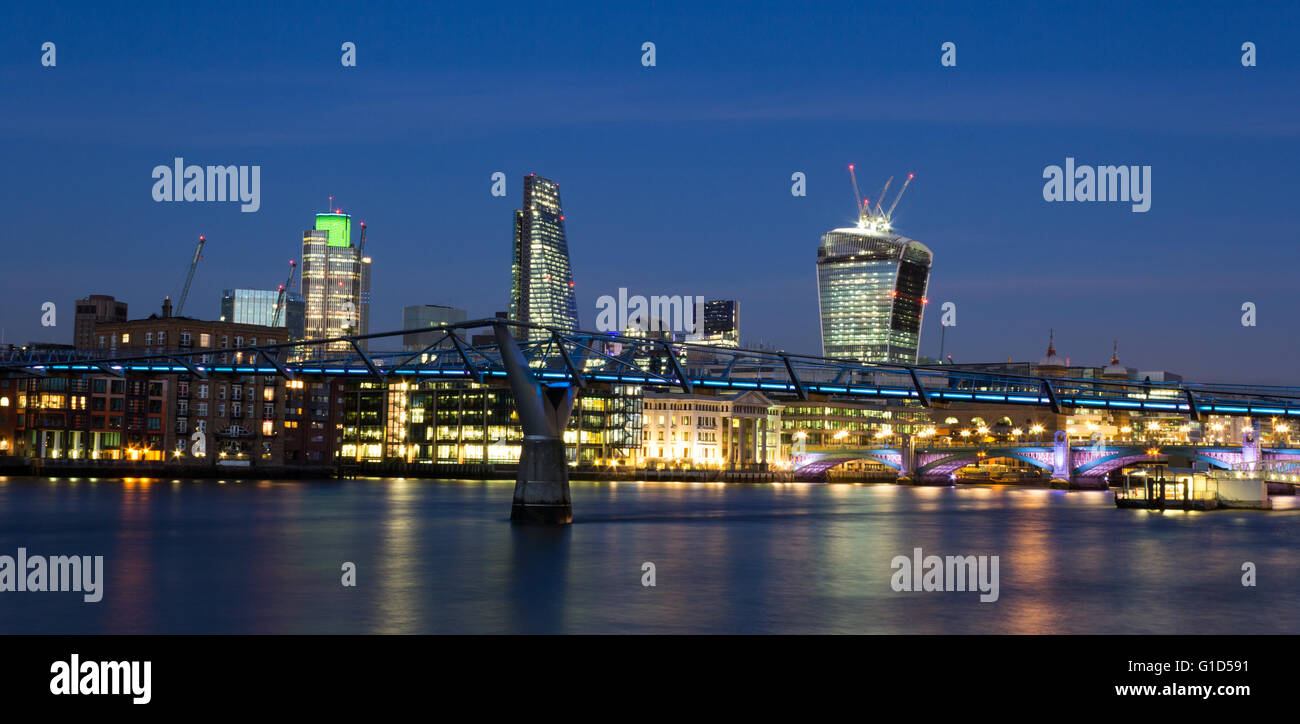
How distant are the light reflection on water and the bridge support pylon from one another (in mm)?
1939

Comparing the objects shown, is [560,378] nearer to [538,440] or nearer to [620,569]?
[538,440]

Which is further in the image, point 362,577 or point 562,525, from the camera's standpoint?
point 562,525

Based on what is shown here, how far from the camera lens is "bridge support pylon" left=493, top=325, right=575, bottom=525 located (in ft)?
241

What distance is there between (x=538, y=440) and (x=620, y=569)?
16729mm

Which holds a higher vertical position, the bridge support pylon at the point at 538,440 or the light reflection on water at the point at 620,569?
the bridge support pylon at the point at 538,440

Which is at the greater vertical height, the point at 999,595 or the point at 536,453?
the point at 536,453

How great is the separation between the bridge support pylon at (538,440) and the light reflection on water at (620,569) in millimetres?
1939

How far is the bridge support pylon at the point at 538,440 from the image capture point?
73312 mm

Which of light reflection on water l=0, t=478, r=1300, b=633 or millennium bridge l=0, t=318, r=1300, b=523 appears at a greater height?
millennium bridge l=0, t=318, r=1300, b=523

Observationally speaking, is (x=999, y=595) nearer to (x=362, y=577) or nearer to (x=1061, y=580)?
(x=1061, y=580)

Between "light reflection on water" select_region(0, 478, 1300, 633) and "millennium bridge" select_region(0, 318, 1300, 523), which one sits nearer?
"light reflection on water" select_region(0, 478, 1300, 633)
